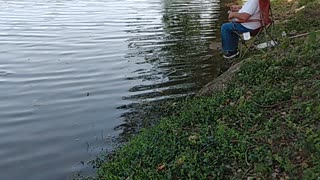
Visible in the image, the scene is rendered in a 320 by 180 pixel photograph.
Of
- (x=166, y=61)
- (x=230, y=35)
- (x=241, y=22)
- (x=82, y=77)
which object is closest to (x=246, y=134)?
(x=241, y=22)

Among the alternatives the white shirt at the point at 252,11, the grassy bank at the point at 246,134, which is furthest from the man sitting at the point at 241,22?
the grassy bank at the point at 246,134

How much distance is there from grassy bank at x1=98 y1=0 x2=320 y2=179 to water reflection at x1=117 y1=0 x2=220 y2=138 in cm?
91

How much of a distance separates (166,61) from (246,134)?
6.05m

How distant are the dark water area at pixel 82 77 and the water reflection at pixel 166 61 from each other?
21 mm

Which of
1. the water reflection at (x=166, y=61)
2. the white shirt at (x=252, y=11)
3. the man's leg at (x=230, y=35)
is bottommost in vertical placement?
the water reflection at (x=166, y=61)

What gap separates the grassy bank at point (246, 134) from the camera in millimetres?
4484

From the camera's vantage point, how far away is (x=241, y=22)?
29.2 ft

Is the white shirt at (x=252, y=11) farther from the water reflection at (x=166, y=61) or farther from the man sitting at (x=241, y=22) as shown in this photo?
the water reflection at (x=166, y=61)

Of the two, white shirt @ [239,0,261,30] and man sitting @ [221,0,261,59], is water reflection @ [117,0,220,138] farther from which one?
white shirt @ [239,0,261,30]

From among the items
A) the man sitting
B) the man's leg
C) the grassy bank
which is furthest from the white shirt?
the grassy bank

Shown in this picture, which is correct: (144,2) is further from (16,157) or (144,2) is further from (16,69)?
(16,157)

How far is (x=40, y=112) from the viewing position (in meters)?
7.67

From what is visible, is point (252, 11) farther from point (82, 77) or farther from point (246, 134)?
point (246, 134)

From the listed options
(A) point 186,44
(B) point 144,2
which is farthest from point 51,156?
(B) point 144,2
